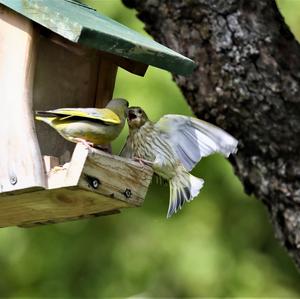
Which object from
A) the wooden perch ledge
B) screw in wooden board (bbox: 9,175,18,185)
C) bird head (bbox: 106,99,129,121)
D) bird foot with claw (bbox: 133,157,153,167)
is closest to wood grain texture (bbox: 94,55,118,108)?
bird head (bbox: 106,99,129,121)

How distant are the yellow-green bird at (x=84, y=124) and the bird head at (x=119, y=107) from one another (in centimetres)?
15

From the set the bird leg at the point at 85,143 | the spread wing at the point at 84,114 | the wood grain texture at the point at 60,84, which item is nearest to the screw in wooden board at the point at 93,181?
the bird leg at the point at 85,143

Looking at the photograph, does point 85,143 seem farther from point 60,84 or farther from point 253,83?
point 253,83

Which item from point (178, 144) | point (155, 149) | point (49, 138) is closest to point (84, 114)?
point (49, 138)

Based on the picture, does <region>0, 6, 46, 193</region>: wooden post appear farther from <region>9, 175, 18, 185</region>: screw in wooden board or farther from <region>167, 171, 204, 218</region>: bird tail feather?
<region>167, 171, 204, 218</region>: bird tail feather

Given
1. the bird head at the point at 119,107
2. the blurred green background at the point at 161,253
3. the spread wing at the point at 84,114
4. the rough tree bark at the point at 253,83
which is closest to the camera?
the spread wing at the point at 84,114

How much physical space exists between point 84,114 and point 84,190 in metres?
0.27

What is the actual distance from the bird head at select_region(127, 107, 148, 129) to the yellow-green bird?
1.39 ft

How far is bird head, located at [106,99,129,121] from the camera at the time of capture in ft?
12.8

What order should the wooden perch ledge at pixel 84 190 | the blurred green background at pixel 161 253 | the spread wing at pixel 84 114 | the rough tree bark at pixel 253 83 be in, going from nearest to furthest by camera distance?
the wooden perch ledge at pixel 84 190, the spread wing at pixel 84 114, the rough tree bark at pixel 253 83, the blurred green background at pixel 161 253

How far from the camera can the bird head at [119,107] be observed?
389cm

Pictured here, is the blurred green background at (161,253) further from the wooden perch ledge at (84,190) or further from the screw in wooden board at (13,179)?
the screw in wooden board at (13,179)

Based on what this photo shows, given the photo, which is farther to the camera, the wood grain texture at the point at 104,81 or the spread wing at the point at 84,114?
the wood grain texture at the point at 104,81

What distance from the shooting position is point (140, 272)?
23.7ft
